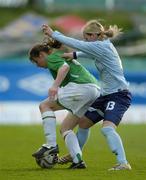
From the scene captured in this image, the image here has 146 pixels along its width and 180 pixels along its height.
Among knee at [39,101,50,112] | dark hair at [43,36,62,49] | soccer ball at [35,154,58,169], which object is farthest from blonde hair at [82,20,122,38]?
soccer ball at [35,154,58,169]

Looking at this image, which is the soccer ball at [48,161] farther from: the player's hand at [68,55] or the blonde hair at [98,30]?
the blonde hair at [98,30]

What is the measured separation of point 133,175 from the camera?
37.4 feet

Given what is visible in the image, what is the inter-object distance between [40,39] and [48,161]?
2602cm

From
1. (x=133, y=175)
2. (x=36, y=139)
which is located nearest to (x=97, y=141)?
(x=36, y=139)

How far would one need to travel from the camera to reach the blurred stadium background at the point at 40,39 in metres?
26.6

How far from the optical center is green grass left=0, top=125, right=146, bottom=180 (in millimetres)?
11469

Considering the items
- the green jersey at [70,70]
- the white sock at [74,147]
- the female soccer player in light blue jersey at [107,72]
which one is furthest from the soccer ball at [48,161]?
the green jersey at [70,70]

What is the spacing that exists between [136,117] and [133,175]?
15318mm

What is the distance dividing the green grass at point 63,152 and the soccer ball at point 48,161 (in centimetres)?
13

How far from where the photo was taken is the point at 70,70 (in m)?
12.7

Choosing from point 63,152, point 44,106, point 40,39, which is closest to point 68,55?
point 44,106

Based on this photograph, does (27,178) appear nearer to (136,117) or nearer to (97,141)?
(97,141)

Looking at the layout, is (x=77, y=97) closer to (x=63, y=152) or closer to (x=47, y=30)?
(x=47, y=30)

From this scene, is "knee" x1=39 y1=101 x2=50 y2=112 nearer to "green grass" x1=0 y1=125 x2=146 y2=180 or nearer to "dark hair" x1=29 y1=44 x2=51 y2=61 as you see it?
"dark hair" x1=29 y1=44 x2=51 y2=61
